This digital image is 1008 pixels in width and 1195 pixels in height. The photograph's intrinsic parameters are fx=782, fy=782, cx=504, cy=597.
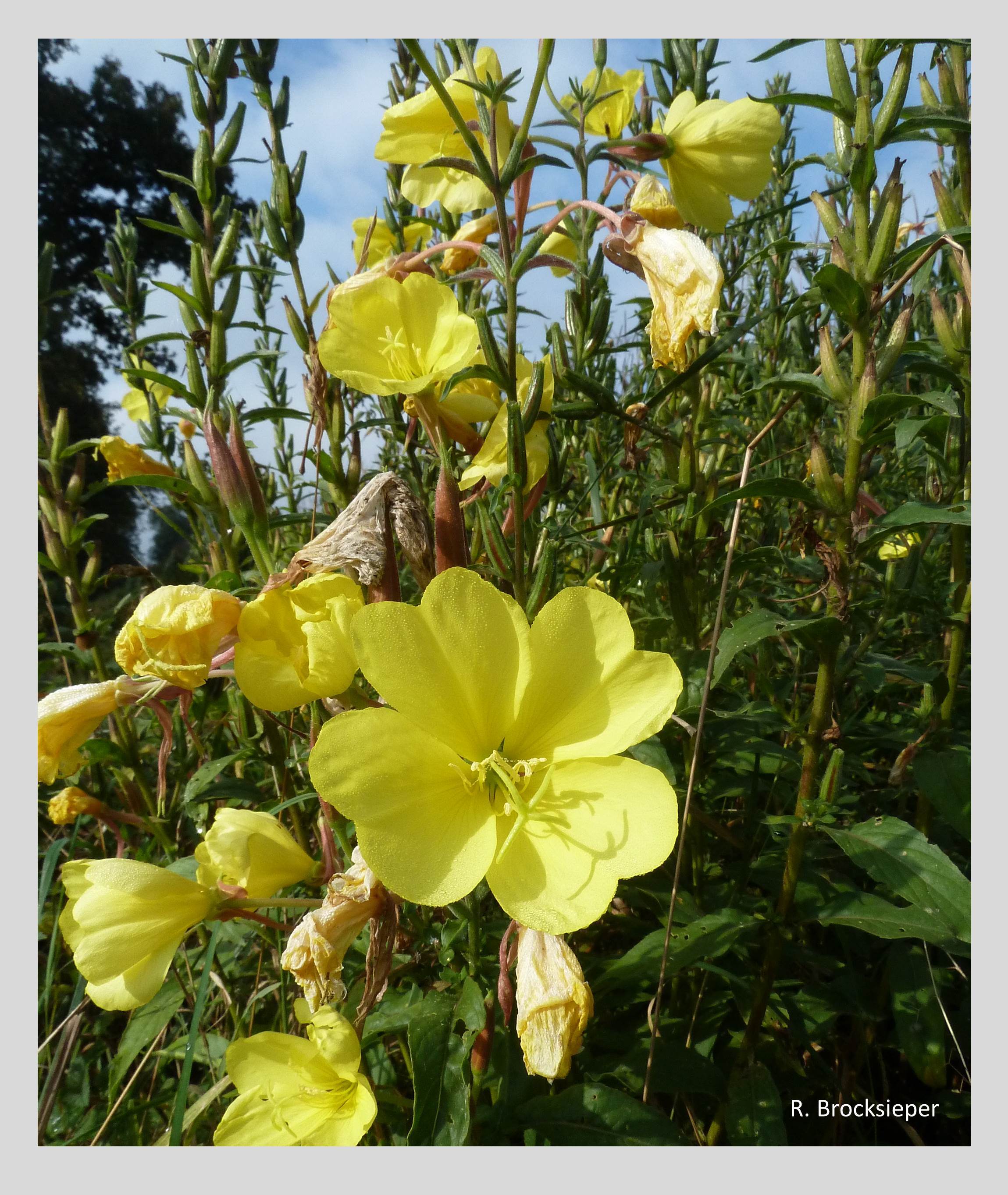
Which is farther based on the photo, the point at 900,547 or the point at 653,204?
the point at 900,547

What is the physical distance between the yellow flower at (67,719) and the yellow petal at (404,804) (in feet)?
1.52

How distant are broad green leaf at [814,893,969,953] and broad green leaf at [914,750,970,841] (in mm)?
176

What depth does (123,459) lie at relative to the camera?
194 cm

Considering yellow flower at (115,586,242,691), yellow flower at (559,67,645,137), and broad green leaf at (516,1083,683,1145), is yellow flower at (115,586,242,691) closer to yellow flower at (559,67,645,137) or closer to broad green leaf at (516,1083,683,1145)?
broad green leaf at (516,1083,683,1145)

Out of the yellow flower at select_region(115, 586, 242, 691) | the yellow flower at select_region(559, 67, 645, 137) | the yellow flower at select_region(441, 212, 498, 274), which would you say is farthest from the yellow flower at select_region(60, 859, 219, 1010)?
the yellow flower at select_region(559, 67, 645, 137)

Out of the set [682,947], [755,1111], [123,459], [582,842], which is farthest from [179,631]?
[123,459]

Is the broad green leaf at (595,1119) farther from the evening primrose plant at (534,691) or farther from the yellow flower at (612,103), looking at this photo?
the yellow flower at (612,103)

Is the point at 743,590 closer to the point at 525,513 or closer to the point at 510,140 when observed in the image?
the point at 525,513

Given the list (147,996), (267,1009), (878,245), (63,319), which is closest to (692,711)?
(878,245)

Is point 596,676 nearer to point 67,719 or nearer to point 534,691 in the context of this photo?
point 534,691

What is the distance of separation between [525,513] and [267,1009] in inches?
53.3

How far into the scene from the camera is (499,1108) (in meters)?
1.10

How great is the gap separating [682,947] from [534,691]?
559mm

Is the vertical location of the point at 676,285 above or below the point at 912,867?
above
